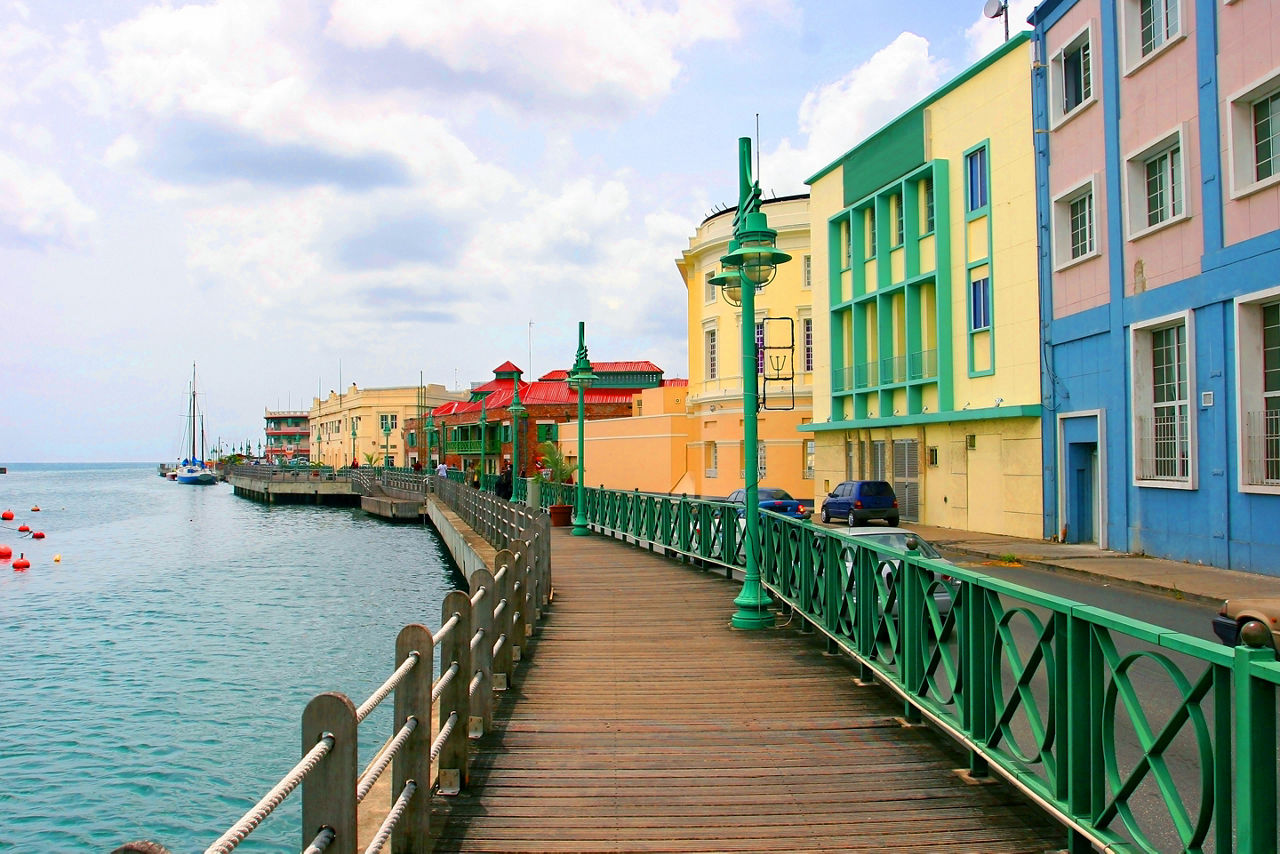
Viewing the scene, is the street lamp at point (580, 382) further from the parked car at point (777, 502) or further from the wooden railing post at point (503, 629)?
the wooden railing post at point (503, 629)

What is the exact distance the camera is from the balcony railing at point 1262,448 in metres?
15.8

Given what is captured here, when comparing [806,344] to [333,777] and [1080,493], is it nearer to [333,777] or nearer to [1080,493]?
[1080,493]

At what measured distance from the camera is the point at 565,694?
794cm

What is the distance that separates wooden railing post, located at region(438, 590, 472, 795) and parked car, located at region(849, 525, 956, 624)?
2.98m

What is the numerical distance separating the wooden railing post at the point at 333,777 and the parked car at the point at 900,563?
3845 mm

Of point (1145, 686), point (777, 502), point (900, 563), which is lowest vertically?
point (1145, 686)

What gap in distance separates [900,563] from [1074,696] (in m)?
2.62

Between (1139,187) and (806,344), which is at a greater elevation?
(1139,187)

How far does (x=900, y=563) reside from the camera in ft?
23.0

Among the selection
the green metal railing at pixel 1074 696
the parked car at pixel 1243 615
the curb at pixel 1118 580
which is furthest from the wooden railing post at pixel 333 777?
the curb at pixel 1118 580

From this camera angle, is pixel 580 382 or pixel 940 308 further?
pixel 940 308

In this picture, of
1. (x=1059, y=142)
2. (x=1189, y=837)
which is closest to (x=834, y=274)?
(x=1059, y=142)

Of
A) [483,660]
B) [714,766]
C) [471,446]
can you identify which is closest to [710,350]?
[471,446]

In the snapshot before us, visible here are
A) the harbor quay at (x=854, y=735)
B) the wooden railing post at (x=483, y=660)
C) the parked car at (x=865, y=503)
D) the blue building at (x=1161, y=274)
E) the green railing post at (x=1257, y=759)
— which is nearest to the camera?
the green railing post at (x=1257, y=759)
